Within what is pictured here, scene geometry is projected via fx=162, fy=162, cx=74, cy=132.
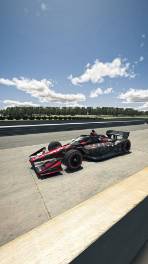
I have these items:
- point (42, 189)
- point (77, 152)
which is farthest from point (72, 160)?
point (42, 189)

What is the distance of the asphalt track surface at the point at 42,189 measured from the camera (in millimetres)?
3454

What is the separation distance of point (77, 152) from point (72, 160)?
377 mm

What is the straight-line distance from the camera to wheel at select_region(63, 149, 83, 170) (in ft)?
20.7

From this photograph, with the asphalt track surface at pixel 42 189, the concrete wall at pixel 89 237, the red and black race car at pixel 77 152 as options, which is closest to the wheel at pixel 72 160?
the red and black race car at pixel 77 152

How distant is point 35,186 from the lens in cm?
500

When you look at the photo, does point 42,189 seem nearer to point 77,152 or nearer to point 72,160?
point 72,160

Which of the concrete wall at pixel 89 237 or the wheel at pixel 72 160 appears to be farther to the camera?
the wheel at pixel 72 160

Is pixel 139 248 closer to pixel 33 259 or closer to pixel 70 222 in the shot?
pixel 70 222

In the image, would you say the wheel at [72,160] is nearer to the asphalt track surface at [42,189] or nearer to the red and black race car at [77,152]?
the red and black race car at [77,152]

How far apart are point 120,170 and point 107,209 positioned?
11.2ft

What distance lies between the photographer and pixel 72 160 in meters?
6.40

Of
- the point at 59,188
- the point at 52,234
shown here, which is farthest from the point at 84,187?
the point at 52,234

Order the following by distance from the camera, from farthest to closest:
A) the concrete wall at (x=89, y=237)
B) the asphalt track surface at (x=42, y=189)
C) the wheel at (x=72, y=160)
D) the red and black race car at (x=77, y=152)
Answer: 1. the wheel at (x=72, y=160)
2. the red and black race car at (x=77, y=152)
3. the asphalt track surface at (x=42, y=189)
4. the concrete wall at (x=89, y=237)

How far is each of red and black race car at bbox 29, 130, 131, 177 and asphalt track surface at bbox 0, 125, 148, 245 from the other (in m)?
0.32
